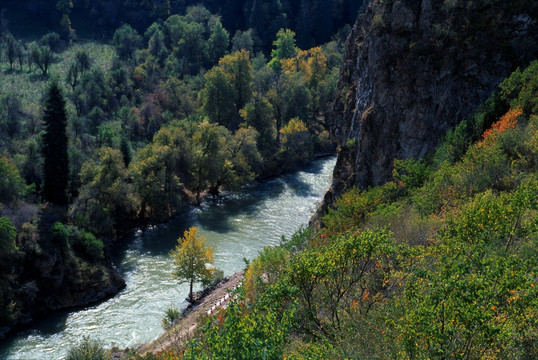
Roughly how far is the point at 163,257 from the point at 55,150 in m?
11.9

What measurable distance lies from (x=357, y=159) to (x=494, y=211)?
62.3ft

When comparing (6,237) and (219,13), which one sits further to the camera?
(219,13)

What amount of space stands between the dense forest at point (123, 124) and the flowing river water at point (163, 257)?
5.32 feet

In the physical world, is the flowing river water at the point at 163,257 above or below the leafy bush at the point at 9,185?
below

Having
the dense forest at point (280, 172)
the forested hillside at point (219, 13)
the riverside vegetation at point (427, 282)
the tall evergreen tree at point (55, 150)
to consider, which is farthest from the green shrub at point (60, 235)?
the forested hillside at point (219, 13)

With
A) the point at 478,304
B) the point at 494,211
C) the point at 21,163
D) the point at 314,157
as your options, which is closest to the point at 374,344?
the point at 478,304

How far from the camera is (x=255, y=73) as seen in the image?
68.6m

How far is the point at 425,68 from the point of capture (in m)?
27.7

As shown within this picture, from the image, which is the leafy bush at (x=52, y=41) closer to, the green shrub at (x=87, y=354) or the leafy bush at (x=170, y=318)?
the leafy bush at (x=170, y=318)

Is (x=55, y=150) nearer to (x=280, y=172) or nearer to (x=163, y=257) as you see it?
(x=163, y=257)

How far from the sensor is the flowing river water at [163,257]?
86.5 feet

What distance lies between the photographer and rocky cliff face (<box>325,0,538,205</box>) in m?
25.8

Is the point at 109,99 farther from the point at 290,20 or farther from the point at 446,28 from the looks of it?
the point at 290,20

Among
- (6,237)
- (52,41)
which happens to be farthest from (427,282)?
(52,41)
